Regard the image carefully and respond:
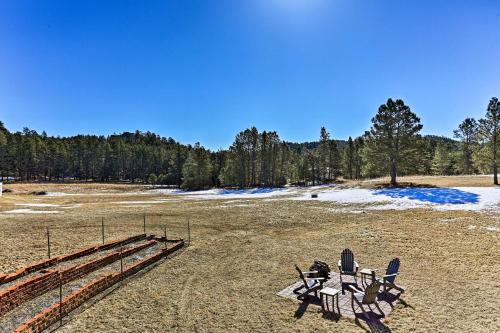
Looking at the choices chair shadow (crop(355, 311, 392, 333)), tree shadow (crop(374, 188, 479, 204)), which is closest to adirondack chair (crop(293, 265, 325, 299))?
chair shadow (crop(355, 311, 392, 333))

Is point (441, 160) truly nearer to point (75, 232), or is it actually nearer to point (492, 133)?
point (492, 133)

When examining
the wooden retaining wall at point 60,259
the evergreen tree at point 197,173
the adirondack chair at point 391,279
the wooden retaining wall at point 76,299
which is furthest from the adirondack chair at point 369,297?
the evergreen tree at point 197,173

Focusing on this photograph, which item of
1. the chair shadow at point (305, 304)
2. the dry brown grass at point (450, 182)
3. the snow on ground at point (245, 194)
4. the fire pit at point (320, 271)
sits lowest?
the chair shadow at point (305, 304)

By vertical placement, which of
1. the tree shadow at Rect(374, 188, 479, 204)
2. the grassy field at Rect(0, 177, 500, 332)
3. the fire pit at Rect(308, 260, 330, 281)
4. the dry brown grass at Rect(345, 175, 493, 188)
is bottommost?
the grassy field at Rect(0, 177, 500, 332)

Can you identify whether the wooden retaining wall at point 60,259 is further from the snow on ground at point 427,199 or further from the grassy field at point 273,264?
the snow on ground at point 427,199

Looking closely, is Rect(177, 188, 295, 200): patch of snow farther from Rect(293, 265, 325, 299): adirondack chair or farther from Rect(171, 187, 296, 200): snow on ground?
Rect(293, 265, 325, 299): adirondack chair

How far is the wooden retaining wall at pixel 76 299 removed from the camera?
8100 mm

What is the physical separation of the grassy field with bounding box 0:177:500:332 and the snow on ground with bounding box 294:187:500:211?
2.80m

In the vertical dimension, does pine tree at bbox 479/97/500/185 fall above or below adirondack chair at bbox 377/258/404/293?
above

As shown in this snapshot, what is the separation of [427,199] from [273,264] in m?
22.6

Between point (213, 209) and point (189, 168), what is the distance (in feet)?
133

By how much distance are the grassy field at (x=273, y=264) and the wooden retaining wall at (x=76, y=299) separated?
0.54m

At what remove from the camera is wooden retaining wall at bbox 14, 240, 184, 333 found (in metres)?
8.10

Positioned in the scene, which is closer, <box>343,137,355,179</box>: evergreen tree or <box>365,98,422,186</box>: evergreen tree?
<box>365,98,422,186</box>: evergreen tree
